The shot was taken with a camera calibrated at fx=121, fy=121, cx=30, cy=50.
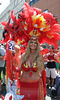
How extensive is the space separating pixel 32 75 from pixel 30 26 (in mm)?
834

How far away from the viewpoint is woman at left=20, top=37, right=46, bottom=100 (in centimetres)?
195

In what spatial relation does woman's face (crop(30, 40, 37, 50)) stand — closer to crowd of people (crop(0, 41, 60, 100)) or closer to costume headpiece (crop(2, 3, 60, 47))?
crowd of people (crop(0, 41, 60, 100))

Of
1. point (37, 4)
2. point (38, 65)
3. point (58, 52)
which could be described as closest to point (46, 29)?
point (58, 52)

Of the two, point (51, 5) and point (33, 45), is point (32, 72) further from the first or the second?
point (51, 5)

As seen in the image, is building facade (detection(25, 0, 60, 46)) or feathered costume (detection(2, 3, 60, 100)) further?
building facade (detection(25, 0, 60, 46))

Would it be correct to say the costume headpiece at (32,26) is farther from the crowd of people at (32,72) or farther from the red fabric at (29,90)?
the red fabric at (29,90)

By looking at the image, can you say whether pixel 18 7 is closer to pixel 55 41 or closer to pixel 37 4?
pixel 37 4

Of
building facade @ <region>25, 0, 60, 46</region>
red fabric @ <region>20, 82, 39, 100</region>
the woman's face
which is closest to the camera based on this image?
red fabric @ <region>20, 82, 39, 100</region>

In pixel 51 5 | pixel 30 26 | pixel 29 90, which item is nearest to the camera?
pixel 29 90

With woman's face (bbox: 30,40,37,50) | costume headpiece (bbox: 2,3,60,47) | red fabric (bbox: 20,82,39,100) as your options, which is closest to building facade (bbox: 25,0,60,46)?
costume headpiece (bbox: 2,3,60,47)

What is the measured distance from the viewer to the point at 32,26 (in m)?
2.09

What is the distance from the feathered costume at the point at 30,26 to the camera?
202 cm

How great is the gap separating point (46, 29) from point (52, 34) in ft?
0.53

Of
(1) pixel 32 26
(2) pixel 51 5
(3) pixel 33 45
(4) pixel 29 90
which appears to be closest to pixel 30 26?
(1) pixel 32 26
